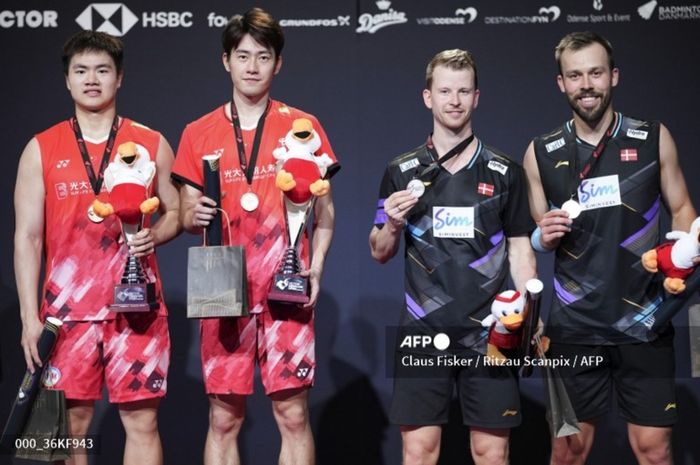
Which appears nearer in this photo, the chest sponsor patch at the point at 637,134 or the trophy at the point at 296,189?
the trophy at the point at 296,189

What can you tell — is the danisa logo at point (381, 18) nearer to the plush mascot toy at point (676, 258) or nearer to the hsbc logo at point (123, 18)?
the hsbc logo at point (123, 18)

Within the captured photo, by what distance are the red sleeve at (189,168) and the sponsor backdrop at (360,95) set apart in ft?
3.30

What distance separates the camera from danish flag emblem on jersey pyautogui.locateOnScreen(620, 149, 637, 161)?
3635mm

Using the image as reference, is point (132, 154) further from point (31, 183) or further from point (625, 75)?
point (625, 75)

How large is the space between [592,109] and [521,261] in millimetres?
596

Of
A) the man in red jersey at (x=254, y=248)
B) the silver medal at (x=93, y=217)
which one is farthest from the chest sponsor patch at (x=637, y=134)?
the silver medal at (x=93, y=217)

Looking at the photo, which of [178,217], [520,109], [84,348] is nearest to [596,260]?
[520,109]

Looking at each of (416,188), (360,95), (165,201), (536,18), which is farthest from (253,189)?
(536,18)

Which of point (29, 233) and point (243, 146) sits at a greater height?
point (243, 146)

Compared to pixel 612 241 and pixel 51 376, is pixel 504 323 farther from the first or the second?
pixel 51 376

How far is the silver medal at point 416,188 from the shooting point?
11.3ft

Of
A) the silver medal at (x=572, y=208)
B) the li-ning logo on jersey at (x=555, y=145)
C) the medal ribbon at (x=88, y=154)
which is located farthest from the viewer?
the li-ning logo on jersey at (x=555, y=145)

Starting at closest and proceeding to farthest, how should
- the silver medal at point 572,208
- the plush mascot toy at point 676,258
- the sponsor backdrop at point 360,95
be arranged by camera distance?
the plush mascot toy at point 676,258
the silver medal at point 572,208
the sponsor backdrop at point 360,95

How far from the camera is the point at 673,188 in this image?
363 cm
